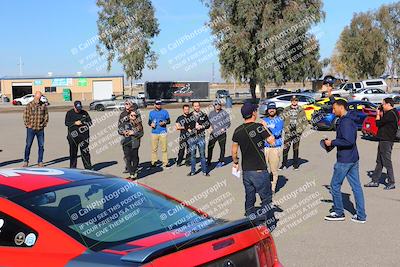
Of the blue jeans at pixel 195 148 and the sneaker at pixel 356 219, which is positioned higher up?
the blue jeans at pixel 195 148

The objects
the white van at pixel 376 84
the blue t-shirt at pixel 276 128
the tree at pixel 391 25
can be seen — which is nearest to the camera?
the blue t-shirt at pixel 276 128

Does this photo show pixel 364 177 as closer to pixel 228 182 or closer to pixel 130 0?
pixel 228 182

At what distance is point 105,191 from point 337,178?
14.1 ft

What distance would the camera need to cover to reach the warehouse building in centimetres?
7144

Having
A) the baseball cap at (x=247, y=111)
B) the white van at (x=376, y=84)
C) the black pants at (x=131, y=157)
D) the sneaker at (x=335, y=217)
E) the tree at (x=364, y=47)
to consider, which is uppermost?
the tree at (x=364, y=47)

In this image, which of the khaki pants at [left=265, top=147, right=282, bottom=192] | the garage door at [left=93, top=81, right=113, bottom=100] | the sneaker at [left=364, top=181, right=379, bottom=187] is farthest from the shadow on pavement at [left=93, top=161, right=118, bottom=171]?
the garage door at [left=93, top=81, right=113, bottom=100]

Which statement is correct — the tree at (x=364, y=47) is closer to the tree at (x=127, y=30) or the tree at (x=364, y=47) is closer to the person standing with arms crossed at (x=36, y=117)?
the tree at (x=127, y=30)

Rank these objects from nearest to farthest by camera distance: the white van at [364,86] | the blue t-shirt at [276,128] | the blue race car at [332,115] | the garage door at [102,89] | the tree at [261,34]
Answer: the blue t-shirt at [276,128]
the blue race car at [332,115]
the tree at [261,34]
the white van at [364,86]
the garage door at [102,89]

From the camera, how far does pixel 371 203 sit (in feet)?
27.6

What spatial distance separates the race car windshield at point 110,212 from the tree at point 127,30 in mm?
55891

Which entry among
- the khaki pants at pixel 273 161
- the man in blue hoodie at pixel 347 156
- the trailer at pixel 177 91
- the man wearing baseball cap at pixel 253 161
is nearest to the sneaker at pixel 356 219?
the man in blue hoodie at pixel 347 156

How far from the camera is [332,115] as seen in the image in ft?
70.8

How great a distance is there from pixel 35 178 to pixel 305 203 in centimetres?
585

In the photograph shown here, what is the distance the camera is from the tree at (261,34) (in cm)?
4297
